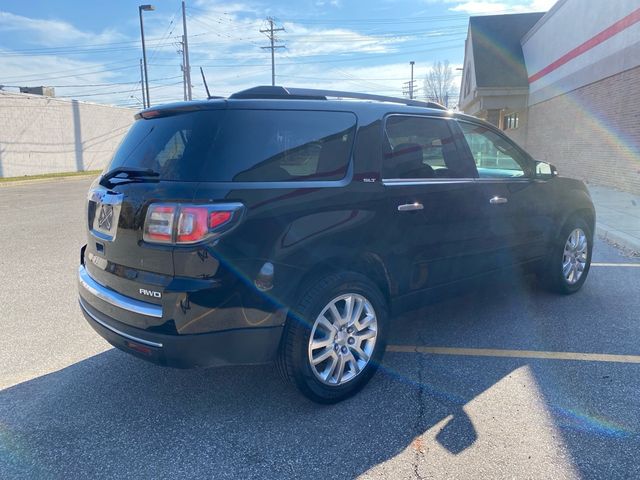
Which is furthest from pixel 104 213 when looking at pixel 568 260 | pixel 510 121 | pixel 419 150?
pixel 510 121

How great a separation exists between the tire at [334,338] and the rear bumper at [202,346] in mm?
132

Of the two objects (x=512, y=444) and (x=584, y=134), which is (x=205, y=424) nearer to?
(x=512, y=444)

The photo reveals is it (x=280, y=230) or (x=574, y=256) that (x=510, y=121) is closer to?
(x=574, y=256)

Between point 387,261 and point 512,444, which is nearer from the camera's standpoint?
point 512,444

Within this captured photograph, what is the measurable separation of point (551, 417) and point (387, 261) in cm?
136

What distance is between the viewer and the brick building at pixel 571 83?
1306cm

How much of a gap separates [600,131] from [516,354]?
555 inches

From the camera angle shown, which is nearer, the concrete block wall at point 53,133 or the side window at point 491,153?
the side window at point 491,153

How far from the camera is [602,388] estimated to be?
10.4ft

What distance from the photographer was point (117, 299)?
2.82 m

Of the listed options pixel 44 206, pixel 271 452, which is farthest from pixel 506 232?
pixel 44 206

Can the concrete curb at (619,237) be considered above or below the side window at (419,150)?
below

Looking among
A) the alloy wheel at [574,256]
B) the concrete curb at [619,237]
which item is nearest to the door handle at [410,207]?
the alloy wheel at [574,256]

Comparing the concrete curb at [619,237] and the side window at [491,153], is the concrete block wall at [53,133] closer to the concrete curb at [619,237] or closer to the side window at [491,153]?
the concrete curb at [619,237]
